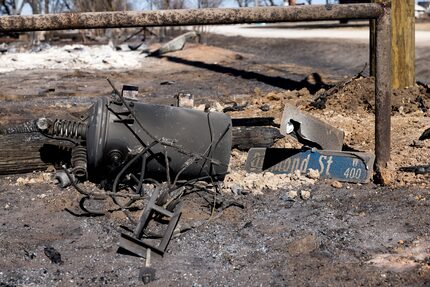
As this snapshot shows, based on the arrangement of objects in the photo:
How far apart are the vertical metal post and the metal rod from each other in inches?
3.6

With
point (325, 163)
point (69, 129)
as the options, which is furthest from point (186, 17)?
point (325, 163)

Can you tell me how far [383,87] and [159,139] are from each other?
1535 millimetres

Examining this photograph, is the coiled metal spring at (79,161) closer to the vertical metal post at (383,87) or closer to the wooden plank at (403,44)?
the vertical metal post at (383,87)

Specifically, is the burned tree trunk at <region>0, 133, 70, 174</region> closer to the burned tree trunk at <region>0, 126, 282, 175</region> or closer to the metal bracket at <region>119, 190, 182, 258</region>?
the burned tree trunk at <region>0, 126, 282, 175</region>

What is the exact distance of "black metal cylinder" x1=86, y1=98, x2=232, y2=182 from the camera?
436 centimetres

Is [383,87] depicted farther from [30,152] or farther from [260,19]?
[30,152]

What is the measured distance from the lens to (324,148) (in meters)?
4.76

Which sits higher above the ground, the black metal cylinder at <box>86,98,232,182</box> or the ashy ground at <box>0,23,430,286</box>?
the black metal cylinder at <box>86,98,232,182</box>

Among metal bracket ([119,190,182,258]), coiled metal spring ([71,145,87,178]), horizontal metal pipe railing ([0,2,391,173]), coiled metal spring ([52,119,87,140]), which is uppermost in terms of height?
horizontal metal pipe railing ([0,2,391,173])

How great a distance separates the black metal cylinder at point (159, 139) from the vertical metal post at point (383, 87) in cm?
102

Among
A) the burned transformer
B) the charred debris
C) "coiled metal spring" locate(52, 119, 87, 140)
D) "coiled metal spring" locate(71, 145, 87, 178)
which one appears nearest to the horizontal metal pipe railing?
the charred debris

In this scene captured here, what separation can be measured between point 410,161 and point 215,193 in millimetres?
1428

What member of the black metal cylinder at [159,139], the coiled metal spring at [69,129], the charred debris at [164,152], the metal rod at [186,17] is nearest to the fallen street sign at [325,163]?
the charred debris at [164,152]

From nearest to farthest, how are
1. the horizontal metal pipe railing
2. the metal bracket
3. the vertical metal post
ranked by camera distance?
→ the metal bracket < the horizontal metal pipe railing < the vertical metal post
